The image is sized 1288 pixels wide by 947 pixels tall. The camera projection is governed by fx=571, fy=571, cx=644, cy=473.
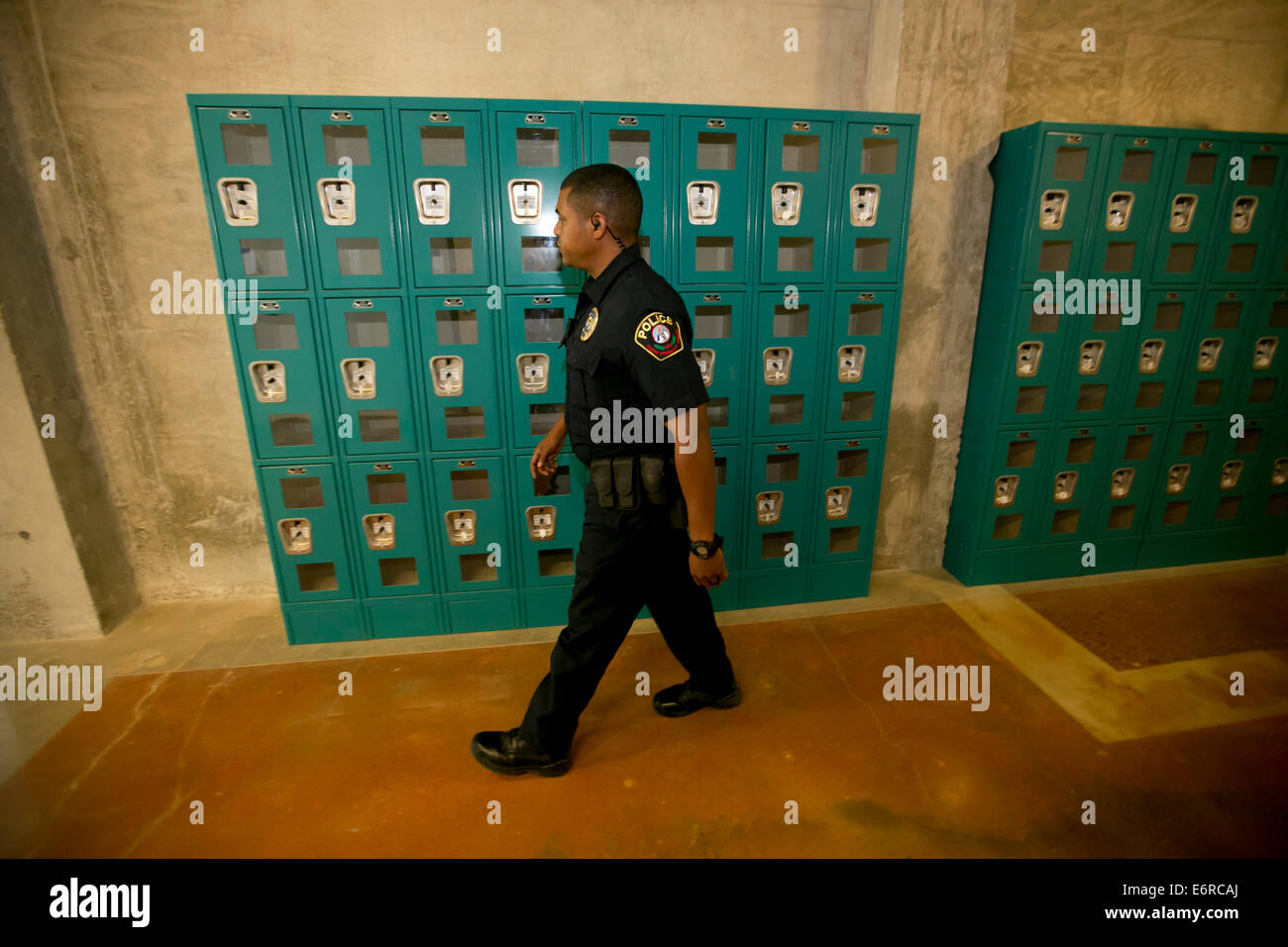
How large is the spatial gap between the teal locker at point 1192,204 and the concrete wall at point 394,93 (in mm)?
543

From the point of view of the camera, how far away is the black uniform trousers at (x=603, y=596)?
1.86 m

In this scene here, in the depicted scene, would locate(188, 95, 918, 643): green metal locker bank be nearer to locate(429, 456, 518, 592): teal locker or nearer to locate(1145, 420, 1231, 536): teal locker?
locate(429, 456, 518, 592): teal locker

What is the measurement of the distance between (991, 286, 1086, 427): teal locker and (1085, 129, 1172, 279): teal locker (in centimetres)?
28

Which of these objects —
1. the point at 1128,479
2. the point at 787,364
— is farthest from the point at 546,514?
the point at 1128,479

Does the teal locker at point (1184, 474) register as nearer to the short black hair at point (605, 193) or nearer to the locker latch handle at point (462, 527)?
the short black hair at point (605, 193)

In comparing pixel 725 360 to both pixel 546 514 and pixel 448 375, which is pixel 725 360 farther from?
pixel 448 375

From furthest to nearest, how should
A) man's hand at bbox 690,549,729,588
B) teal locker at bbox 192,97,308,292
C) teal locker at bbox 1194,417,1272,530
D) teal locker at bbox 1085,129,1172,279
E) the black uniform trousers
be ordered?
teal locker at bbox 1194,417,1272,530 → teal locker at bbox 1085,129,1172,279 → teal locker at bbox 192,97,308,292 → the black uniform trousers → man's hand at bbox 690,549,729,588

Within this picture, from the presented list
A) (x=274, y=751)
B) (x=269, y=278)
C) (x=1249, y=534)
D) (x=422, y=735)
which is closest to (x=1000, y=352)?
(x=1249, y=534)

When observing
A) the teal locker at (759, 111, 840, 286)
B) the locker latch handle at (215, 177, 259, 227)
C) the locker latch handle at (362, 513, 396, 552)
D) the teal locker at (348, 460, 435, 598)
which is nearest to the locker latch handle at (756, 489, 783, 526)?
the teal locker at (759, 111, 840, 286)

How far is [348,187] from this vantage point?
234 cm

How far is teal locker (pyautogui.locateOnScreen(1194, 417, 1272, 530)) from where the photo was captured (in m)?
3.41

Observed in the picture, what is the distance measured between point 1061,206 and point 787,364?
1.59 m

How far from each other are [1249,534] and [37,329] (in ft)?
22.2

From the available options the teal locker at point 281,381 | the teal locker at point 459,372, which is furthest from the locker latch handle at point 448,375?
the teal locker at point 281,381
